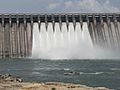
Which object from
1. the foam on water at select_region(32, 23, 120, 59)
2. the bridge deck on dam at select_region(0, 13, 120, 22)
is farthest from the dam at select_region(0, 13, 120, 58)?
the foam on water at select_region(32, 23, 120, 59)

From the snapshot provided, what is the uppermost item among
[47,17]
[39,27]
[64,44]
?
[47,17]

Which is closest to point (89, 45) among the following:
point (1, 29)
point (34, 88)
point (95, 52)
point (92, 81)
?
point (95, 52)

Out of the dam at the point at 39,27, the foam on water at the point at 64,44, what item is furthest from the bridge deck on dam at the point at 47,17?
the foam on water at the point at 64,44

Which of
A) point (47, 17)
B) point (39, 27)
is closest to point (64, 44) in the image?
point (39, 27)

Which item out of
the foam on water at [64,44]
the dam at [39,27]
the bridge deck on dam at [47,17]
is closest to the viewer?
the dam at [39,27]

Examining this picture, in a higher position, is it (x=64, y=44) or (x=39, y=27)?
(x=39, y=27)

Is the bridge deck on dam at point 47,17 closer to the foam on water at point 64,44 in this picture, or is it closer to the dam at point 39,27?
the dam at point 39,27

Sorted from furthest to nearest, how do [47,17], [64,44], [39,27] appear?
1. [64,44]
2. [47,17]
3. [39,27]

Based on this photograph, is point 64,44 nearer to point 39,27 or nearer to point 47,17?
point 39,27
